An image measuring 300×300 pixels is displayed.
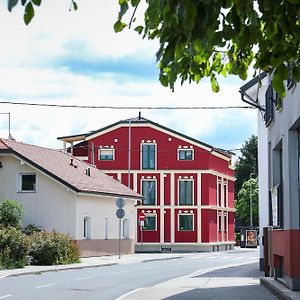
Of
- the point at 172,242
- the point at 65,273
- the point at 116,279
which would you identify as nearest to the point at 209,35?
the point at 116,279

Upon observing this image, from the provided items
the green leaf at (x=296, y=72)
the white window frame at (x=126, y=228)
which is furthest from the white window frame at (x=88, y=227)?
the green leaf at (x=296, y=72)

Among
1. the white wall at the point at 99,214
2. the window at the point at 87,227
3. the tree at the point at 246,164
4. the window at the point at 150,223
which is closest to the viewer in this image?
the white wall at the point at 99,214

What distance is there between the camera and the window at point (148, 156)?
6432 cm

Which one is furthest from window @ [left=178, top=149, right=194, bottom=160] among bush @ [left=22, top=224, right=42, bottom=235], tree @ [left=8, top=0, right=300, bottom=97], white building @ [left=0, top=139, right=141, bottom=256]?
tree @ [left=8, top=0, right=300, bottom=97]

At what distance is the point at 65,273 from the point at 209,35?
25.3 m

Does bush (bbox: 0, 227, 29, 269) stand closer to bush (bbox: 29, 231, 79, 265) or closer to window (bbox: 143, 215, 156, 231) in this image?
bush (bbox: 29, 231, 79, 265)

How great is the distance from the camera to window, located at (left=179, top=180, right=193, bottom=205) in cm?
6378

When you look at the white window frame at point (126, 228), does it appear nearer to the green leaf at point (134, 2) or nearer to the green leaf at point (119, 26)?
the green leaf at point (119, 26)

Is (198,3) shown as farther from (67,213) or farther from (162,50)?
(67,213)

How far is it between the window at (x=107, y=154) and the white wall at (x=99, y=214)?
44.6ft

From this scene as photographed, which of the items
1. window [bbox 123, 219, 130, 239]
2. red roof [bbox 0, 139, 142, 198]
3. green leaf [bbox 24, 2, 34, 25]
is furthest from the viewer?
window [bbox 123, 219, 130, 239]

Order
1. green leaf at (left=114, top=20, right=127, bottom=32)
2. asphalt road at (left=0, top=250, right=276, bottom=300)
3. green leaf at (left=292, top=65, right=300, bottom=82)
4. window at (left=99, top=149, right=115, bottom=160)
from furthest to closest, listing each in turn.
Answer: window at (left=99, top=149, right=115, bottom=160) → asphalt road at (left=0, top=250, right=276, bottom=300) → green leaf at (left=114, top=20, right=127, bottom=32) → green leaf at (left=292, top=65, right=300, bottom=82)

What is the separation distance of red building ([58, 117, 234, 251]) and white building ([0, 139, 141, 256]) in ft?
55.2

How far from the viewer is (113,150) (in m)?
64.9
